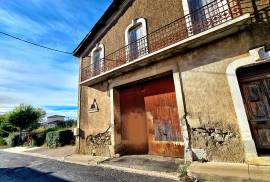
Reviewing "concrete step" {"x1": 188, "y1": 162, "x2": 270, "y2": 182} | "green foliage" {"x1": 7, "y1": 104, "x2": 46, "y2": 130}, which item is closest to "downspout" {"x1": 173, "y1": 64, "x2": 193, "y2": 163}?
"concrete step" {"x1": 188, "y1": 162, "x2": 270, "y2": 182}

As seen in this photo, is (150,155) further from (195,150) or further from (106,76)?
(106,76)

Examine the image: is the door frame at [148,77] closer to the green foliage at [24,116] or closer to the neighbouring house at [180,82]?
the neighbouring house at [180,82]

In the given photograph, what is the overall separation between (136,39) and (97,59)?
3169mm

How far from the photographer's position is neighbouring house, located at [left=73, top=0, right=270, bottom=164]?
4.90 m

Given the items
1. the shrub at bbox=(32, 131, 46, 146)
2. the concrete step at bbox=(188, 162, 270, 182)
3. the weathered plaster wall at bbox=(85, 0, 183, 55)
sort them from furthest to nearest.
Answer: the shrub at bbox=(32, 131, 46, 146) < the weathered plaster wall at bbox=(85, 0, 183, 55) < the concrete step at bbox=(188, 162, 270, 182)

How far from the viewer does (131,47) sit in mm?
8844

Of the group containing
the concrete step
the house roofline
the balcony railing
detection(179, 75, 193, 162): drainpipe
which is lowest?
the concrete step

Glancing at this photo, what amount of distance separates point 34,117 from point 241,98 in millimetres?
23120

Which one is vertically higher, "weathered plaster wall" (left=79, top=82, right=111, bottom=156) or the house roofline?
the house roofline

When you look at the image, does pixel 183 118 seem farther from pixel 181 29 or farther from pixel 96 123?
pixel 96 123

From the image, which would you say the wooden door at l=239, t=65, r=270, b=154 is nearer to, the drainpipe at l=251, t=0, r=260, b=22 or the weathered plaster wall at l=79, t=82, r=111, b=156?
the drainpipe at l=251, t=0, r=260, b=22

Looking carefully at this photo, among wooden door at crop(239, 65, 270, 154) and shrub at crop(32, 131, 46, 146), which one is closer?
wooden door at crop(239, 65, 270, 154)

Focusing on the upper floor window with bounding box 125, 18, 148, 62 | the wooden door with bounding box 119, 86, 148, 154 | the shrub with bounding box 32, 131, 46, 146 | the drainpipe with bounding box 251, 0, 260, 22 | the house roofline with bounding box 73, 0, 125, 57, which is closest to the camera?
the drainpipe with bounding box 251, 0, 260, 22

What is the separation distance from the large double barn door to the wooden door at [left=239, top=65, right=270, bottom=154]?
8.03 ft
